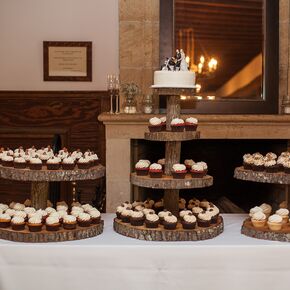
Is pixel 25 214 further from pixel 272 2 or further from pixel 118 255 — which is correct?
pixel 272 2

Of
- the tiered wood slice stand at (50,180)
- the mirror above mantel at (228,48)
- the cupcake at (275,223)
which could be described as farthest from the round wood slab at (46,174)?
the mirror above mantel at (228,48)

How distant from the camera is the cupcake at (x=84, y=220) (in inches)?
93.6

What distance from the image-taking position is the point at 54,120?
15.5 feet

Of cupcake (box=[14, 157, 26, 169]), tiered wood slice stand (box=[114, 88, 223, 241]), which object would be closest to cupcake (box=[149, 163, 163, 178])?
tiered wood slice stand (box=[114, 88, 223, 241])

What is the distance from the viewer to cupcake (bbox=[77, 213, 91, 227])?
93.6 inches

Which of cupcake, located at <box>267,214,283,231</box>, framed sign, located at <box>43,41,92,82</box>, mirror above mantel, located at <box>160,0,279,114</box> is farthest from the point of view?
framed sign, located at <box>43,41,92,82</box>

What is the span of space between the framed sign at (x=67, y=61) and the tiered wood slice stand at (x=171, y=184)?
7.04ft

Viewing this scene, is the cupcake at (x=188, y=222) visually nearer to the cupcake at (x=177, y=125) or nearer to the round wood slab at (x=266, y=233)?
the round wood slab at (x=266, y=233)

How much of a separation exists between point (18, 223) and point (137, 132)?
182 cm

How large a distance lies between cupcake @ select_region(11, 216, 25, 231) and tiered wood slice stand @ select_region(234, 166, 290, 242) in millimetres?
936

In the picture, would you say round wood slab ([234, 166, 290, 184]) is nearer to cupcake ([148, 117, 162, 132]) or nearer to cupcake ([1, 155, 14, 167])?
cupcake ([148, 117, 162, 132])

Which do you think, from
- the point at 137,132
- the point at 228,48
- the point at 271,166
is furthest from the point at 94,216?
the point at 228,48

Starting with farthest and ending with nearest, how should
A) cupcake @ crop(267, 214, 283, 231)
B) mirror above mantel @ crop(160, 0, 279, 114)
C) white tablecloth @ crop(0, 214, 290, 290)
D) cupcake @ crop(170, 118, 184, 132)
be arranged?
mirror above mantel @ crop(160, 0, 279, 114) < cupcake @ crop(170, 118, 184, 132) < cupcake @ crop(267, 214, 283, 231) < white tablecloth @ crop(0, 214, 290, 290)

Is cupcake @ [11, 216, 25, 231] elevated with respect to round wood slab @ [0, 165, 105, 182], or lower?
lower
